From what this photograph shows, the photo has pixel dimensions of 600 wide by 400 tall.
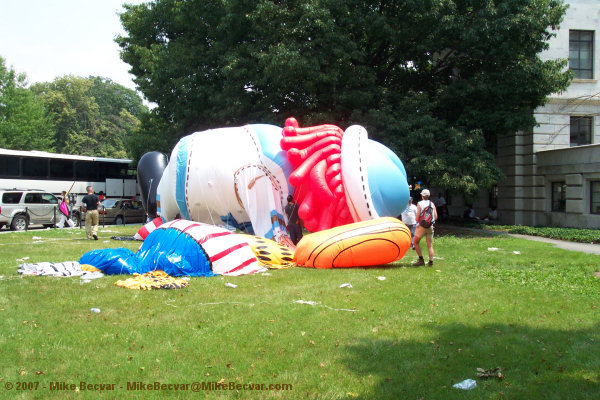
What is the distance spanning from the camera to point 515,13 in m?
18.7

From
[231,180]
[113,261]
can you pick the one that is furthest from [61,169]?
[113,261]

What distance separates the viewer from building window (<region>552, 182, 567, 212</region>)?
2288 cm

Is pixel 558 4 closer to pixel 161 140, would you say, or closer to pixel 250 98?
pixel 250 98

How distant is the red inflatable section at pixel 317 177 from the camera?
39.6 ft

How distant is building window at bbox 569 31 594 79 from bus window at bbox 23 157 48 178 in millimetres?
29386

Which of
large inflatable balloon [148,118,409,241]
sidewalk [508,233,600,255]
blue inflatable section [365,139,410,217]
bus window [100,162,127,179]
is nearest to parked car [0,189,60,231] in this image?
bus window [100,162,127,179]

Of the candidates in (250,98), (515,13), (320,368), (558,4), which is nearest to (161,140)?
(250,98)

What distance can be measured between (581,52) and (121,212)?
88.4ft

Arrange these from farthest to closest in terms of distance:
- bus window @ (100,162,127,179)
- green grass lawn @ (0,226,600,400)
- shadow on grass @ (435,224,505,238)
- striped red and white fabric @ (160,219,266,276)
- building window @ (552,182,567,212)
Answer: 1. bus window @ (100,162,127,179)
2. building window @ (552,182,567,212)
3. shadow on grass @ (435,224,505,238)
4. striped red and white fabric @ (160,219,266,276)
5. green grass lawn @ (0,226,600,400)

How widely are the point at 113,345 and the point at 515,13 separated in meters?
19.0

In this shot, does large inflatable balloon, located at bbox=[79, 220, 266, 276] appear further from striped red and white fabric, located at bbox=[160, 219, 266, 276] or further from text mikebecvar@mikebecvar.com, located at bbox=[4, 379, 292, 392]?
text mikebecvar@mikebecvar.com, located at bbox=[4, 379, 292, 392]

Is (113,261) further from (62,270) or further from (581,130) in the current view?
(581,130)

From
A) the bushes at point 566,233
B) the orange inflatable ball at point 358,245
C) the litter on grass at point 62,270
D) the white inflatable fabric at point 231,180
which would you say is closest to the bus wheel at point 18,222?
the white inflatable fabric at point 231,180

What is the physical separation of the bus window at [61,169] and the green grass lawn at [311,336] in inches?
877
